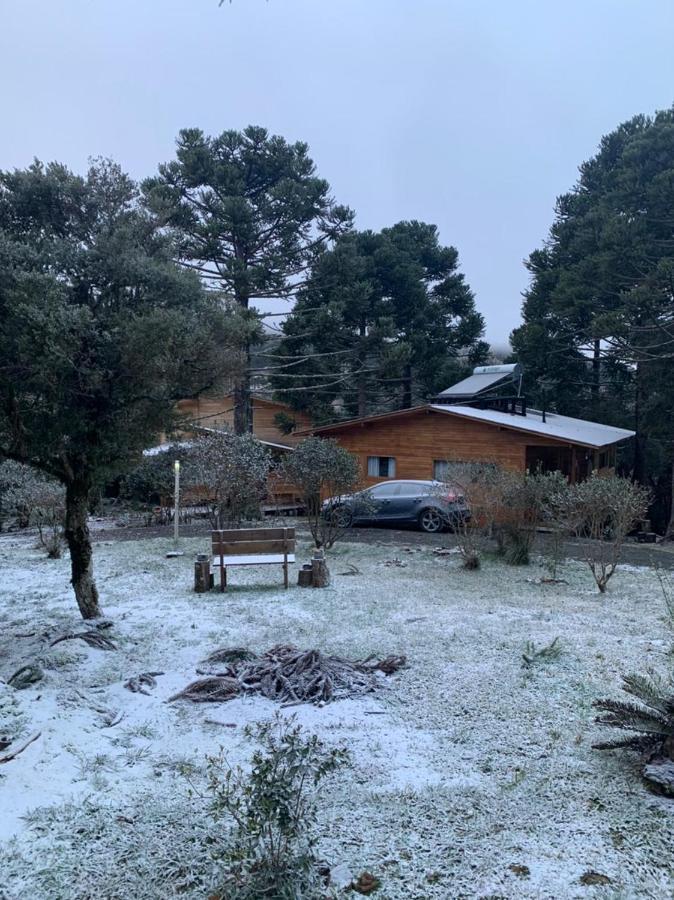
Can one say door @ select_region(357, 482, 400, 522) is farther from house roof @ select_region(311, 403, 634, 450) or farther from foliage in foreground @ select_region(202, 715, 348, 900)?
foliage in foreground @ select_region(202, 715, 348, 900)

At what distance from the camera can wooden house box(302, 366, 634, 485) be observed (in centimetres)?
1792

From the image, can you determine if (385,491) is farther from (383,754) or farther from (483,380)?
(383,754)

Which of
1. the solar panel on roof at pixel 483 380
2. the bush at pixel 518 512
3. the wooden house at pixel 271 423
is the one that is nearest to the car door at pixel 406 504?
the wooden house at pixel 271 423

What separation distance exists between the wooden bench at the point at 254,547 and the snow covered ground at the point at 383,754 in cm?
105

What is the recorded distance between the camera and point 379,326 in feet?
80.9

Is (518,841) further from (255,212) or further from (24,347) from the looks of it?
(255,212)

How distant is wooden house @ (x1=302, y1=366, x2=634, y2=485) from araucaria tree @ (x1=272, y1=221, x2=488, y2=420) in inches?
166

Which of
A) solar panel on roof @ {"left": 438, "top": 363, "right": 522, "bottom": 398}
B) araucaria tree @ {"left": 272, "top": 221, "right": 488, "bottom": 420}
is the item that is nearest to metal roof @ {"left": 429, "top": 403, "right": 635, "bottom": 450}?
solar panel on roof @ {"left": 438, "top": 363, "right": 522, "bottom": 398}

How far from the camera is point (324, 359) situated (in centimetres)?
2627

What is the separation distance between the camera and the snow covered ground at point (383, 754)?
8.39 feet

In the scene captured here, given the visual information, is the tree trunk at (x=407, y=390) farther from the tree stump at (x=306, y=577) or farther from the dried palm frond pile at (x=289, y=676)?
the dried palm frond pile at (x=289, y=676)

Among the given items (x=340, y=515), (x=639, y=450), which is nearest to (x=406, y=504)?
(x=340, y=515)

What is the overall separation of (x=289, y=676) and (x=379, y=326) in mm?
21139

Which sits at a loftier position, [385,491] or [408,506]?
[385,491]
